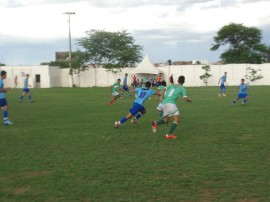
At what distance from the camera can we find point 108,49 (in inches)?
2162

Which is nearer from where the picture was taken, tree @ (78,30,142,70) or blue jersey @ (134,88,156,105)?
blue jersey @ (134,88,156,105)

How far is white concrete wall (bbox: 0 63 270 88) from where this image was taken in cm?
4727

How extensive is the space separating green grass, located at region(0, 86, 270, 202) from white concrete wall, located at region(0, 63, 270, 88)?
36870mm

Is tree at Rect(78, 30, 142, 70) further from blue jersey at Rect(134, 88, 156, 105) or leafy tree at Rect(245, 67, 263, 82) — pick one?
blue jersey at Rect(134, 88, 156, 105)

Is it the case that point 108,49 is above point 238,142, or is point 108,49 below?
above

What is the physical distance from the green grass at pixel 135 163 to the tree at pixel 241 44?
49.6m

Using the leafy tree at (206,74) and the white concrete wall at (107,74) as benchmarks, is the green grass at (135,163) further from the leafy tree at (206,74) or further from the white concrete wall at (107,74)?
the white concrete wall at (107,74)

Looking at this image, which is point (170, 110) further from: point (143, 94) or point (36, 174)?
point (36, 174)

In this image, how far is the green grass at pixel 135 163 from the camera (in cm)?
528

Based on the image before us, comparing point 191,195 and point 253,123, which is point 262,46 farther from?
point 191,195

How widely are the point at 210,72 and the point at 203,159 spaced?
4217cm

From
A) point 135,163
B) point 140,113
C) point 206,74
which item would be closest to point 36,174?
point 135,163

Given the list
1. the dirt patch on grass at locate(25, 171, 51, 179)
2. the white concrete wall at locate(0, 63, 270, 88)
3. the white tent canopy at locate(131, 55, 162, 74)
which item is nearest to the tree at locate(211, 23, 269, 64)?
the white concrete wall at locate(0, 63, 270, 88)

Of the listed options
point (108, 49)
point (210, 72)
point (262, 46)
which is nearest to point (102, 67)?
point (108, 49)
